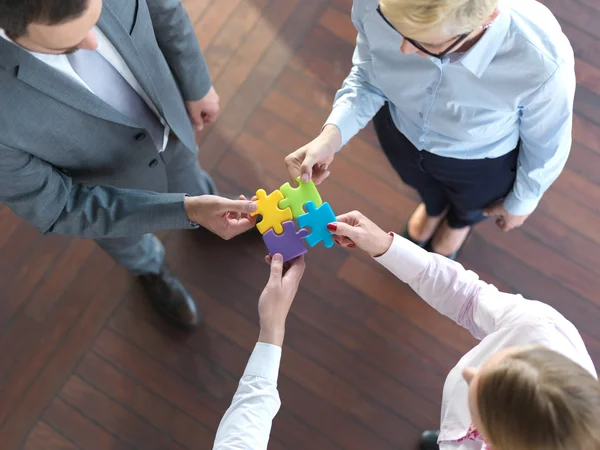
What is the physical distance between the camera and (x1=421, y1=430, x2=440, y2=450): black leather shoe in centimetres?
198

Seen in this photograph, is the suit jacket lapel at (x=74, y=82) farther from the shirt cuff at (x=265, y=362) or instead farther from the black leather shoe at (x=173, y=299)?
the black leather shoe at (x=173, y=299)

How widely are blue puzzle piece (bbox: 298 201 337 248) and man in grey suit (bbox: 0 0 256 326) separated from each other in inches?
6.1

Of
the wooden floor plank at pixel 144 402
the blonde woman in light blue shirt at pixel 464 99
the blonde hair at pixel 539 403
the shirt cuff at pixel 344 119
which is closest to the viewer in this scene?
the blonde hair at pixel 539 403

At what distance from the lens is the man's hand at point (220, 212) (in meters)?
1.46

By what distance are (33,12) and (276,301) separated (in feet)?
2.68

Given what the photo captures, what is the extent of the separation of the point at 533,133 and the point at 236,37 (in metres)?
1.65

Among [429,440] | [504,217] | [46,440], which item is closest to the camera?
[504,217]

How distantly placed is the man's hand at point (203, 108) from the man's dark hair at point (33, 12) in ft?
2.56

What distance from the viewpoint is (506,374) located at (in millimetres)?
946

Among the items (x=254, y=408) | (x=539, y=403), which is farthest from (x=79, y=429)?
(x=539, y=403)

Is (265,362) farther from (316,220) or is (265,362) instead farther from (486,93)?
(486,93)

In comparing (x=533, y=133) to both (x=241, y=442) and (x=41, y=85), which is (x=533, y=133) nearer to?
(x=241, y=442)

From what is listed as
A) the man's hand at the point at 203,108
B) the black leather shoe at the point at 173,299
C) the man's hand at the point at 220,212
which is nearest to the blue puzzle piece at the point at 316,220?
the man's hand at the point at 220,212

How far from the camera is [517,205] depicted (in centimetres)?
166
